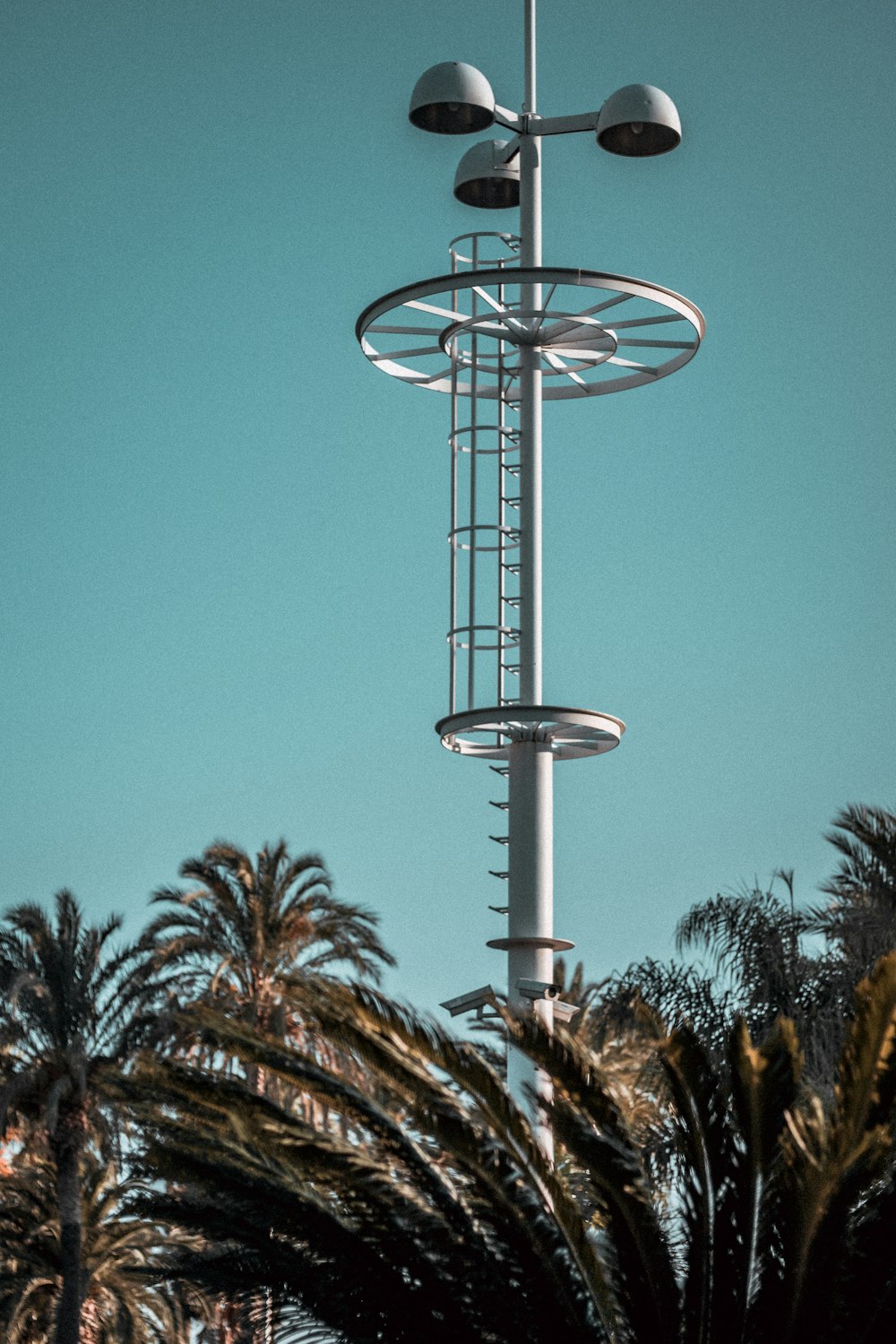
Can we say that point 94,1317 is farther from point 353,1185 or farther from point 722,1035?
point 353,1185

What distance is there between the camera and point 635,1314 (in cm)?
1201

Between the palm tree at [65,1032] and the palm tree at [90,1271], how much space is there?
0.94 meters

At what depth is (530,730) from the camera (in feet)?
57.7

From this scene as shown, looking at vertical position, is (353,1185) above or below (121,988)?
below

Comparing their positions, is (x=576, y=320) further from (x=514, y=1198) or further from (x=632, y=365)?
(x=514, y=1198)

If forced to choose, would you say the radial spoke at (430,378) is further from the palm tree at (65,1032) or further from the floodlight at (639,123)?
the palm tree at (65,1032)

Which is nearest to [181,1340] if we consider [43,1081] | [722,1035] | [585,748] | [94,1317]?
[94,1317]

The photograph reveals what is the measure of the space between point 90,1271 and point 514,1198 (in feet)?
73.6

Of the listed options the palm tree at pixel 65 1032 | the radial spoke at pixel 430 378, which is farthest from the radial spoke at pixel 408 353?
the palm tree at pixel 65 1032

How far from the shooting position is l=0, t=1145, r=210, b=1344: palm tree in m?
32.0

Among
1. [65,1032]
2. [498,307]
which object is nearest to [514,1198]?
[498,307]

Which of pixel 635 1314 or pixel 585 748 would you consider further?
pixel 585 748

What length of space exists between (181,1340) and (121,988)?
588 centimetres

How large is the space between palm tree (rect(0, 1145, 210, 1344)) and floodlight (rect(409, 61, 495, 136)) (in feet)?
58.4
